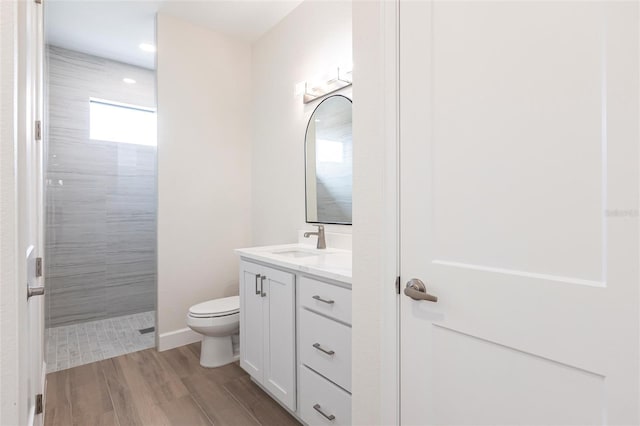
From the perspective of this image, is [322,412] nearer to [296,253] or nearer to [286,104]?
[296,253]

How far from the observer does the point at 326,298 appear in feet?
5.14

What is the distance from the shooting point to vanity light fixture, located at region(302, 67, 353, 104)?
86.0 inches

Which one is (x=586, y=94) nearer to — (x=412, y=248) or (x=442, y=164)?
(x=442, y=164)

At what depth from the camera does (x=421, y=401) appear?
1051 mm

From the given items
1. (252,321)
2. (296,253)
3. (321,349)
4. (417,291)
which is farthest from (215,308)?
(417,291)

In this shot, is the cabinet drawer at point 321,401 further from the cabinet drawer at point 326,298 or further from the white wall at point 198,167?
the white wall at point 198,167

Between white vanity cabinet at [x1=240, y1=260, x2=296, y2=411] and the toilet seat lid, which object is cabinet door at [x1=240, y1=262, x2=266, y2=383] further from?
the toilet seat lid

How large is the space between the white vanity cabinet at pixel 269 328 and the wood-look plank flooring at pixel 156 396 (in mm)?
142

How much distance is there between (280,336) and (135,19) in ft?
9.43

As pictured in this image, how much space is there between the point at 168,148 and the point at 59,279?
6.04ft

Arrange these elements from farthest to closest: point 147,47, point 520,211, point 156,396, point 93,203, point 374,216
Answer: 1. point 93,203
2. point 147,47
3. point 156,396
4. point 374,216
5. point 520,211

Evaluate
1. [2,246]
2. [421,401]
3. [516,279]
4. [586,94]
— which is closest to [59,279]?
[2,246]

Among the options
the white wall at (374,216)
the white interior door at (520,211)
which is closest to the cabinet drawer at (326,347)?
the white wall at (374,216)

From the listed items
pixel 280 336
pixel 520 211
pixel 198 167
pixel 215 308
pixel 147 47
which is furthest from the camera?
pixel 147 47
